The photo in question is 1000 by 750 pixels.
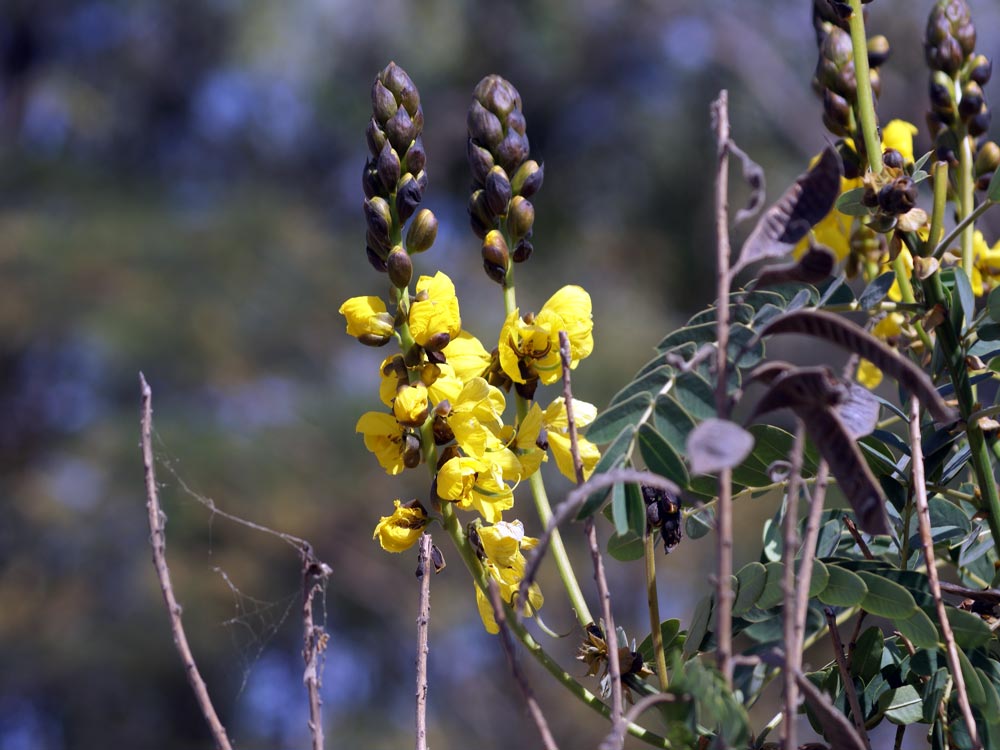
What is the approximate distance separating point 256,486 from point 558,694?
1.95 metres

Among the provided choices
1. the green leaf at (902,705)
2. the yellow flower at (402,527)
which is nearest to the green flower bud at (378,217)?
the yellow flower at (402,527)

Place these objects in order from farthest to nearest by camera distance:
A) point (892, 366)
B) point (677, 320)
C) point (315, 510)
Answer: point (677, 320) → point (315, 510) → point (892, 366)

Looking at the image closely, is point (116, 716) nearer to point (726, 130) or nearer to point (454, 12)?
point (454, 12)

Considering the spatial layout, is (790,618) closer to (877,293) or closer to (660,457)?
(660,457)

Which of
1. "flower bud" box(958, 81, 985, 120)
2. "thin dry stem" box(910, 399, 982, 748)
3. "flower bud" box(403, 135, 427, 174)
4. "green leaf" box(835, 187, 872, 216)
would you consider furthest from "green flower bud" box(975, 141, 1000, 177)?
"flower bud" box(403, 135, 427, 174)

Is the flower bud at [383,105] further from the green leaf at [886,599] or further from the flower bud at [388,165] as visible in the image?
the green leaf at [886,599]

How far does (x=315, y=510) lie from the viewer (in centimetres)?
525

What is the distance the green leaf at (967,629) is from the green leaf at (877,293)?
0.54ft

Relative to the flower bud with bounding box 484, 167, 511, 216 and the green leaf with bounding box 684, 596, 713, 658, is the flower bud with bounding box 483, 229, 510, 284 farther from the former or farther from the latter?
the green leaf with bounding box 684, 596, 713, 658

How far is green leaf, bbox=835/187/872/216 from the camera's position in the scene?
0.59 m

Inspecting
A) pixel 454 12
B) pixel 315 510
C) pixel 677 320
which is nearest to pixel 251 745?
pixel 315 510

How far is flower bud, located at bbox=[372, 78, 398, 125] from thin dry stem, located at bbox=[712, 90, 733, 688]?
0.21 m

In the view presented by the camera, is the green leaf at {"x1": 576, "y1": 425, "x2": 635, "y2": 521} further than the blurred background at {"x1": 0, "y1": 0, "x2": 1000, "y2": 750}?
No

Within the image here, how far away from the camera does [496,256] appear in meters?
0.58
